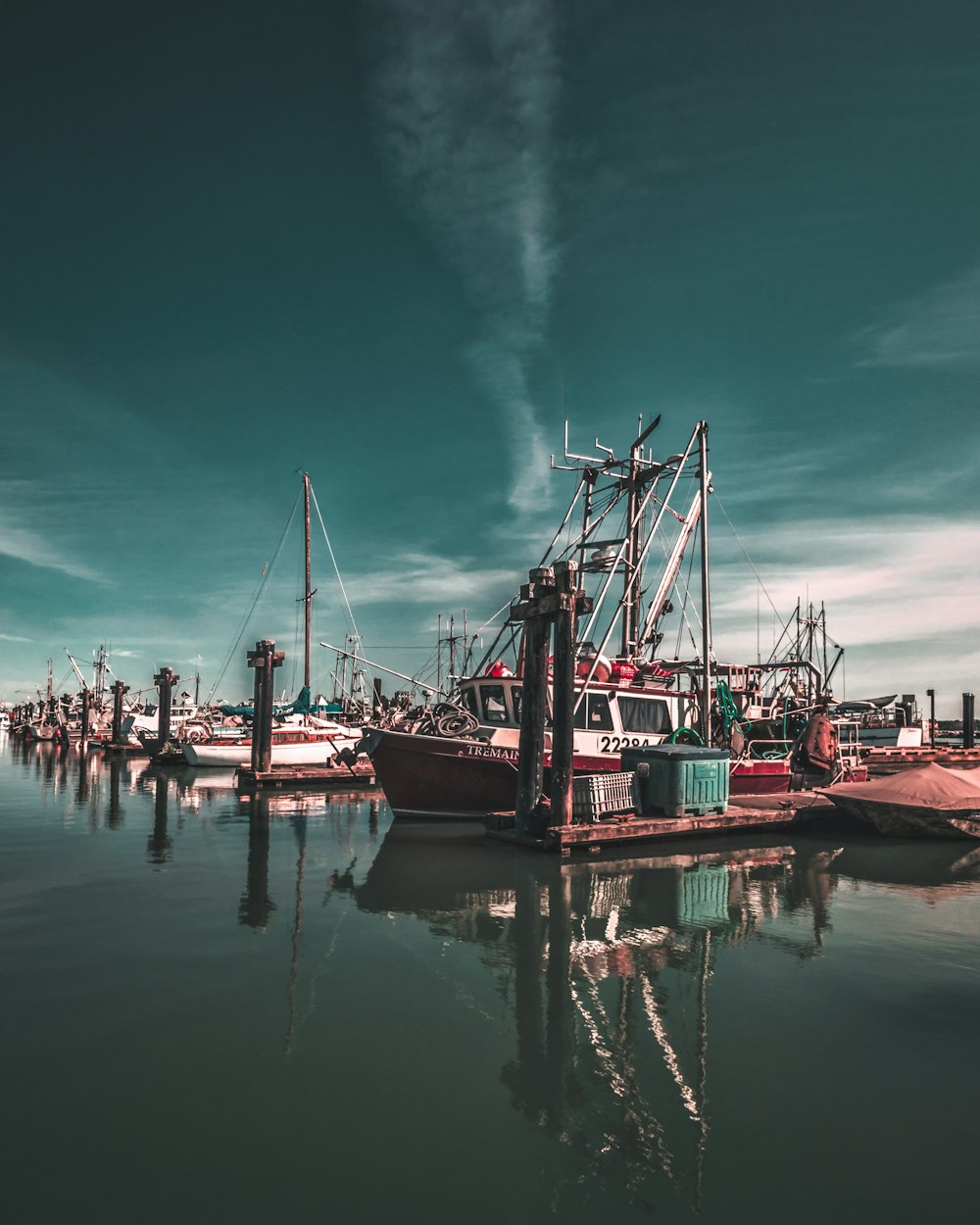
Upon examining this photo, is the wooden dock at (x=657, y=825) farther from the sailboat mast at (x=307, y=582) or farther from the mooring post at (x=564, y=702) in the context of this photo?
the sailboat mast at (x=307, y=582)

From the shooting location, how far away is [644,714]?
72.0ft

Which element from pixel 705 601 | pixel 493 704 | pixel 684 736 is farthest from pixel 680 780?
pixel 705 601

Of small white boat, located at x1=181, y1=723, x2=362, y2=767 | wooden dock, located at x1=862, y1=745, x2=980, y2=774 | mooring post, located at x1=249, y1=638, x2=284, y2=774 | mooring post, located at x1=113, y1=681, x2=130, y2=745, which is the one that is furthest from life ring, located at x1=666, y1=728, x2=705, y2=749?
mooring post, located at x1=113, y1=681, x2=130, y2=745

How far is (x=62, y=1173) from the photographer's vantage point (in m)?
4.67

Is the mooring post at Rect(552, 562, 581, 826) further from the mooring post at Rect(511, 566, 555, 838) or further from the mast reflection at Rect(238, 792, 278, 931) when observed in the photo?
the mast reflection at Rect(238, 792, 278, 931)

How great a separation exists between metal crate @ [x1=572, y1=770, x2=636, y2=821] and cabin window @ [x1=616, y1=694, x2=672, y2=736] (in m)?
4.30

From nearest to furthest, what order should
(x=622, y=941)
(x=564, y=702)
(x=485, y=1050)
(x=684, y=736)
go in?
(x=485, y=1050) → (x=622, y=941) → (x=564, y=702) → (x=684, y=736)

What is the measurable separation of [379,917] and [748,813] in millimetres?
10496

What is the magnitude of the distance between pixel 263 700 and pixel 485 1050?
81.8 feet

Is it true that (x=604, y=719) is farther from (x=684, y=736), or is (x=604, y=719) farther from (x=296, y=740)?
(x=296, y=740)

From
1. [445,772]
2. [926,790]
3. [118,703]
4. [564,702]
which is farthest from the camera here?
[118,703]

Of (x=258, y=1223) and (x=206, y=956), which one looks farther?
(x=206, y=956)

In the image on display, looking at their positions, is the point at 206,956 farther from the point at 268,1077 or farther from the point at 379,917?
the point at 268,1077

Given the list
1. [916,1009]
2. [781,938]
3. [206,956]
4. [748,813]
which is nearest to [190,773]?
[748,813]
